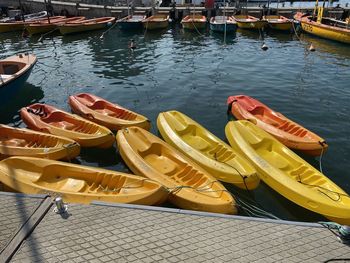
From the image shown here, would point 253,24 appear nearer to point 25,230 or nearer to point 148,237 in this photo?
point 148,237

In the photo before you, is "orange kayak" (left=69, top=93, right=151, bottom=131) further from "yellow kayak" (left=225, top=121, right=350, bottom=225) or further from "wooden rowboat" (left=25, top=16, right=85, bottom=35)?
"wooden rowboat" (left=25, top=16, right=85, bottom=35)

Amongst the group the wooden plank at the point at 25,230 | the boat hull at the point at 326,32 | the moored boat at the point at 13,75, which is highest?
the boat hull at the point at 326,32

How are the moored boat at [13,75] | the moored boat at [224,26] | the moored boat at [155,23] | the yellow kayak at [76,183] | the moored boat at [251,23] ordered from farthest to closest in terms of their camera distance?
the moored boat at [155,23], the moored boat at [251,23], the moored boat at [224,26], the moored boat at [13,75], the yellow kayak at [76,183]

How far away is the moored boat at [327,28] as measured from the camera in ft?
85.5

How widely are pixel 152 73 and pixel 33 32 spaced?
17.7m

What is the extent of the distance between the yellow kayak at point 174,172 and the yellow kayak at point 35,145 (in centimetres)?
167

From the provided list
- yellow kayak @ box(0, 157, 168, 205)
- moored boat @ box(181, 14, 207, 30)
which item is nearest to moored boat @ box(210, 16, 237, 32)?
moored boat @ box(181, 14, 207, 30)

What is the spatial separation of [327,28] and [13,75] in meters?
25.1

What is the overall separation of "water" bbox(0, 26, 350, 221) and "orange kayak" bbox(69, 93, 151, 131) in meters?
1.08

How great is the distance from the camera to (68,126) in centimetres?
1222

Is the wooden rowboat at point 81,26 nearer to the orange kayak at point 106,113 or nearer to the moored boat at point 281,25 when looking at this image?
the moored boat at point 281,25

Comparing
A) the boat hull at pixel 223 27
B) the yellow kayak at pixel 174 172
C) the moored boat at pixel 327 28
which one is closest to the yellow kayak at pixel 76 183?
the yellow kayak at pixel 174 172

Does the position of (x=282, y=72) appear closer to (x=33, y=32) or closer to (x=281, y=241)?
(x=281, y=241)

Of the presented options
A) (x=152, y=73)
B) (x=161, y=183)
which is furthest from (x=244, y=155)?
(x=152, y=73)
